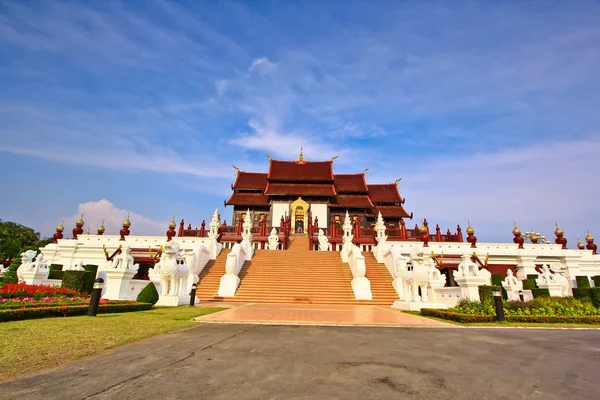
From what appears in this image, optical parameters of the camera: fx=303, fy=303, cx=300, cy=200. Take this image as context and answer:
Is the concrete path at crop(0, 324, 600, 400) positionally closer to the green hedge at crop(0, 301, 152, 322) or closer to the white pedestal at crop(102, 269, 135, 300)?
the green hedge at crop(0, 301, 152, 322)

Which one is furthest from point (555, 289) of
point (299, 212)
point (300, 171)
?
point (300, 171)

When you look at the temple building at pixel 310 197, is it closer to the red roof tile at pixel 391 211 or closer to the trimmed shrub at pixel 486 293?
the red roof tile at pixel 391 211

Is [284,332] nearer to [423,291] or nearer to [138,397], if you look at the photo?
[138,397]

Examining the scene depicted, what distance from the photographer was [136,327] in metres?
5.81

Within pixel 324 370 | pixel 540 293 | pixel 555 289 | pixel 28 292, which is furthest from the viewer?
pixel 555 289

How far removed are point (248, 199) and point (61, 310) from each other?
28120 mm

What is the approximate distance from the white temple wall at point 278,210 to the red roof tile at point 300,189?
1.22 metres

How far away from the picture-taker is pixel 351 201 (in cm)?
3494

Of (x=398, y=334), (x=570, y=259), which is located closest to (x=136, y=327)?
(x=398, y=334)

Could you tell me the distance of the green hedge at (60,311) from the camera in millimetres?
6073

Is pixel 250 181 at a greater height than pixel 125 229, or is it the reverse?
pixel 250 181

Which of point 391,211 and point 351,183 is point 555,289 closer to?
point 391,211

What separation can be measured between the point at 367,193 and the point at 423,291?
979 inches

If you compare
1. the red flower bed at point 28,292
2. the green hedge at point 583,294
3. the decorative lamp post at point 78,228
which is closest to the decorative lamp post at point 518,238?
the green hedge at point 583,294
